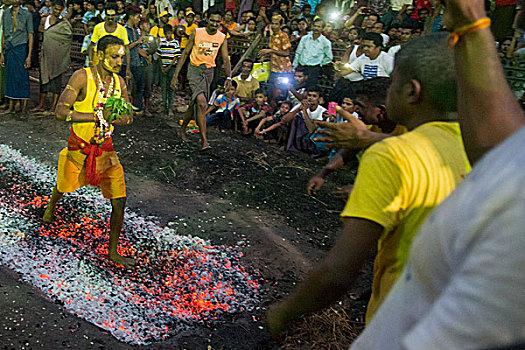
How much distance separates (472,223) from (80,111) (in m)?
3.81

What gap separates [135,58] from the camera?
9188 millimetres

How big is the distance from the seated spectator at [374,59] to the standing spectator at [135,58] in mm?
4339

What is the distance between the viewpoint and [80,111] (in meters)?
4.03

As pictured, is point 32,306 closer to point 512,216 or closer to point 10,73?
point 512,216

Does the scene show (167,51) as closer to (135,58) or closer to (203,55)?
(135,58)

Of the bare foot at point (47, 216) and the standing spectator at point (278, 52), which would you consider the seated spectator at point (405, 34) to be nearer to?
the standing spectator at point (278, 52)

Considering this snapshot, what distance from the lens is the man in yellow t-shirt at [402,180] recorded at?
4.36ft

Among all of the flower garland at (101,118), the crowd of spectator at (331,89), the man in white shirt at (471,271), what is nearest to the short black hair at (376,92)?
the crowd of spectator at (331,89)

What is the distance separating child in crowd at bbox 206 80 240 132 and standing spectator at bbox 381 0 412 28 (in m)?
3.71

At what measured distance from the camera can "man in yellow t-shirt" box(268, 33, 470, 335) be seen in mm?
1328

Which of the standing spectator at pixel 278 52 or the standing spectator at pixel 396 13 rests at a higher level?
the standing spectator at pixel 396 13

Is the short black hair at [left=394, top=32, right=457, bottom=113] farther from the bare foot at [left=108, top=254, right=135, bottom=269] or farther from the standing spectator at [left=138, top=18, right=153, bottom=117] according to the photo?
the standing spectator at [left=138, top=18, right=153, bottom=117]

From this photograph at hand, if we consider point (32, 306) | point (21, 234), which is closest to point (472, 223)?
point (32, 306)

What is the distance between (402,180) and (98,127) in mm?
3254
